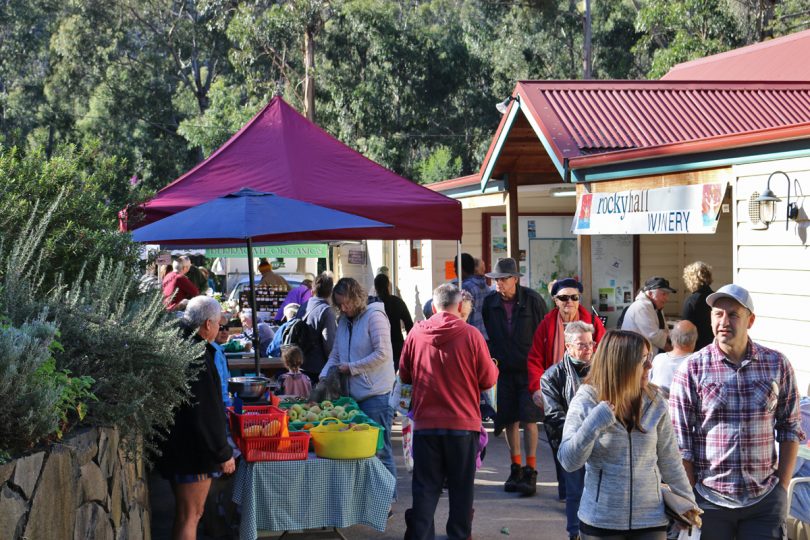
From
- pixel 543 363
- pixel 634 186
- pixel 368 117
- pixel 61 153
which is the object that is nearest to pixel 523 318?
pixel 543 363

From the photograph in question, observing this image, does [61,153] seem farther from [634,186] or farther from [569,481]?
[634,186]

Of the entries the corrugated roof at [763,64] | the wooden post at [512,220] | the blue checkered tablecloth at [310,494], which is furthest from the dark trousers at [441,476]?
the corrugated roof at [763,64]

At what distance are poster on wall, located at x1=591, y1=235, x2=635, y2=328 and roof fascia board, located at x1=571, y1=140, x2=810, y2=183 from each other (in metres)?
3.16

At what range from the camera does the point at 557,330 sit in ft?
23.1

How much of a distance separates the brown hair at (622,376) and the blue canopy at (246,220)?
3222 mm

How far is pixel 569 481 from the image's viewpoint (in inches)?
235

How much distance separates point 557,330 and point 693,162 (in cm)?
232

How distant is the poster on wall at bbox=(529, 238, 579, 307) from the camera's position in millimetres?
14781

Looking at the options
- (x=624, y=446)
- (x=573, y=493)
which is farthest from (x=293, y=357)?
(x=624, y=446)

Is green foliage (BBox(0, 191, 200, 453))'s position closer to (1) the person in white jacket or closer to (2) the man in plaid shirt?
(1) the person in white jacket

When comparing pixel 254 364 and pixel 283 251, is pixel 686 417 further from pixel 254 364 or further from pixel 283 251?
pixel 283 251

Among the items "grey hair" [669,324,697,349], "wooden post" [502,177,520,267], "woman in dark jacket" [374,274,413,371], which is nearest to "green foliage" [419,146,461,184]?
"wooden post" [502,177,520,267]

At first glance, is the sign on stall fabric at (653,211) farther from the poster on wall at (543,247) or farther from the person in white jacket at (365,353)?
the poster on wall at (543,247)

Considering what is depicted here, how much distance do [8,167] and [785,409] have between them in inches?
177
